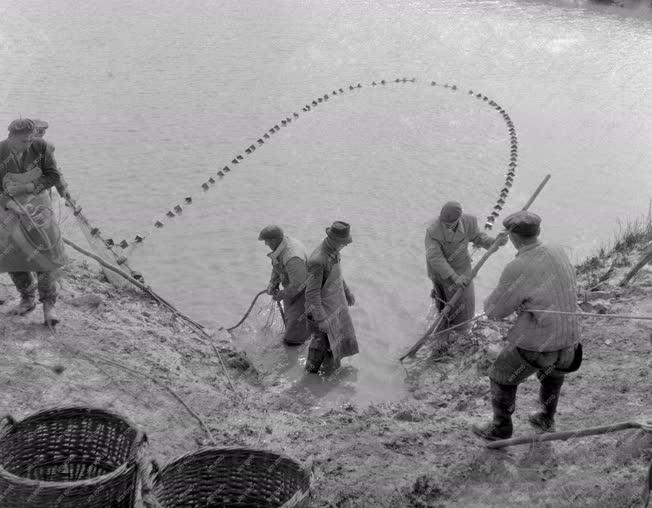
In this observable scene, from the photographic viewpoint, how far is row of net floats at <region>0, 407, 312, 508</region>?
3.97 m

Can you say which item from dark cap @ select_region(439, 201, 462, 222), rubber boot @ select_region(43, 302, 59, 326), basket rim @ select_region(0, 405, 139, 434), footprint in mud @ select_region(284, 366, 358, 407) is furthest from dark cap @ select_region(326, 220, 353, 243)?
basket rim @ select_region(0, 405, 139, 434)

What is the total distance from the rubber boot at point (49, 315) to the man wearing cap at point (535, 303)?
12.2ft

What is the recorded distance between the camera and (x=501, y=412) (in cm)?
544

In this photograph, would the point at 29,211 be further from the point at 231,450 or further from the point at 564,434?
the point at 564,434

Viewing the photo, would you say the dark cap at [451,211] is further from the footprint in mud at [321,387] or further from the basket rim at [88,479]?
the basket rim at [88,479]

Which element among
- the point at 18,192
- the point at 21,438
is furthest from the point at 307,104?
the point at 21,438

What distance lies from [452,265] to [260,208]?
173 inches

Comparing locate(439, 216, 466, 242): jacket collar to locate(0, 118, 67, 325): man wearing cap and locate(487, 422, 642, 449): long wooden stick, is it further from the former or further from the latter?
locate(0, 118, 67, 325): man wearing cap

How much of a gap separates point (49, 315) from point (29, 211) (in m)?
0.90

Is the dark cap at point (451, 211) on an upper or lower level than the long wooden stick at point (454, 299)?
upper

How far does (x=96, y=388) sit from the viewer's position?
231 inches

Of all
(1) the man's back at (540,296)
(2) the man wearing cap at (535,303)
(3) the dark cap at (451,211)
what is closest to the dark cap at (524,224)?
(2) the man wearing cap at (535,303)

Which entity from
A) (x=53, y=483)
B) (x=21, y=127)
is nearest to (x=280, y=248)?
(x=21, y=127)

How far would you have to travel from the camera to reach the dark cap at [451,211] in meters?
7.09
